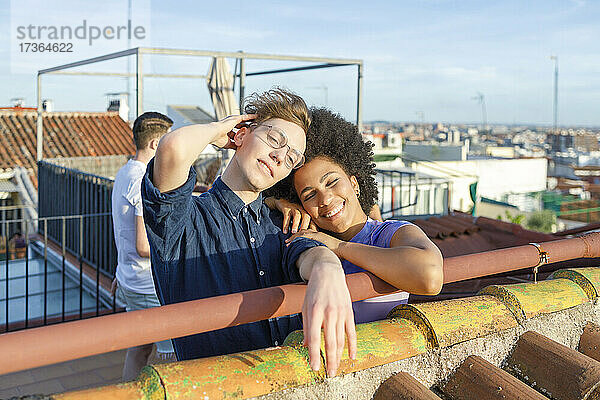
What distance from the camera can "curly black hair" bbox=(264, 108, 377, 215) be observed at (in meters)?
1.99

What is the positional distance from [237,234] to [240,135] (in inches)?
11.3

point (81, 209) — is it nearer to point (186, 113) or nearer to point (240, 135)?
point (240, 135)

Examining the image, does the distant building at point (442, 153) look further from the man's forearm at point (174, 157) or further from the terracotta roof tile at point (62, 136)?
the man's forearm at point (174, 157)

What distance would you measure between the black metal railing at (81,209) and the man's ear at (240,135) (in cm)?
A: 423

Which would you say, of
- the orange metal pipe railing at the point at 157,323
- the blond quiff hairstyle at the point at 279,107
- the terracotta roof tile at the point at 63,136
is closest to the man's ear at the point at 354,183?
the blond quiff hairstyle at the point at 279,107

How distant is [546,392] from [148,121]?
2.64m

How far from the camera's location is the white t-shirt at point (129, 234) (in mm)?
3363

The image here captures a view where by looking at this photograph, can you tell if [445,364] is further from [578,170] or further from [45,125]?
[578,170]

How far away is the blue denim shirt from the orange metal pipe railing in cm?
32

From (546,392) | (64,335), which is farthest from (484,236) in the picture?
(64,335)

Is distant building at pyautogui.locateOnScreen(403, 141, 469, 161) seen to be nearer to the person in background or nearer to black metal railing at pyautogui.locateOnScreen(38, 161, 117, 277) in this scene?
black metal railing at pyautogui.locateOnScreen(38, 161, 117, 277)

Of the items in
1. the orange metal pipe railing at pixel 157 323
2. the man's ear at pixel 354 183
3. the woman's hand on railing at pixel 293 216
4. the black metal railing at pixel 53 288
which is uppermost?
the man's ear at pixel 354 183

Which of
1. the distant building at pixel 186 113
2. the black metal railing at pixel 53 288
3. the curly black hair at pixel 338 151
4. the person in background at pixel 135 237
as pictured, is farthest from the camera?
the distant building at pixel 186 113

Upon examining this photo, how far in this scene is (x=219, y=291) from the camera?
160 cm
